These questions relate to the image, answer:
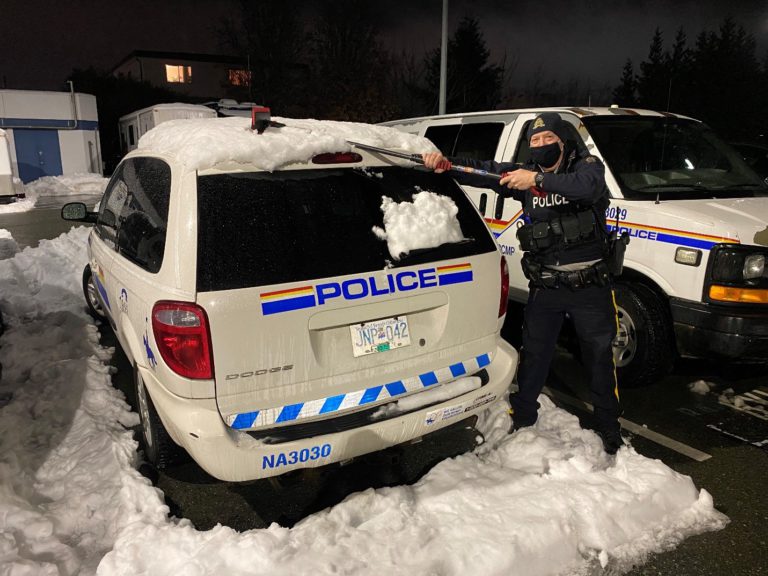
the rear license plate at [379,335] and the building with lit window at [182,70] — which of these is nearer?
the rear license plate at [379,335]

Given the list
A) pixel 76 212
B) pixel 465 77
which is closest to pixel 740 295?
pixel 76 212

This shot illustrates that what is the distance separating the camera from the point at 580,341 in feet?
11.0

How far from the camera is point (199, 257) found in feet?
7.56

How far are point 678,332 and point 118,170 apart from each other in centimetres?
412

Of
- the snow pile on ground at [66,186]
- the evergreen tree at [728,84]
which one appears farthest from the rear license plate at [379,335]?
the evergreen tree at [728,84]

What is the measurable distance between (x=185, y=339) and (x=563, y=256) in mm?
2072

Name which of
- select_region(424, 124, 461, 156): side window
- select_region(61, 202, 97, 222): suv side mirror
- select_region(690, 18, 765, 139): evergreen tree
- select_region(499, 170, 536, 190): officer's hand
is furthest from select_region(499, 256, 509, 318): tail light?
select_region(690, 18, 765, 139): evergreen tree

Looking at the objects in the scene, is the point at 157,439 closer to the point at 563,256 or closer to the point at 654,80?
the point at 563,256

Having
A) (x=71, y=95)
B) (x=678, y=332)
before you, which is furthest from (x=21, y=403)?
(x=71, y=95)

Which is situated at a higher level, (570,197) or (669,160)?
(669,160)

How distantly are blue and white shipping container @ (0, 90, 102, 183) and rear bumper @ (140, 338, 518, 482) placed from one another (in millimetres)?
26959

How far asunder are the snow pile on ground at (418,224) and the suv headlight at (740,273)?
187 centimetres

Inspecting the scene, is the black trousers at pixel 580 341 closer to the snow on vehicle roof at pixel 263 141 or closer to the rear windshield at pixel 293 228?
the rear windshield at pixel 293 228

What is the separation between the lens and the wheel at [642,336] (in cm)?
400
